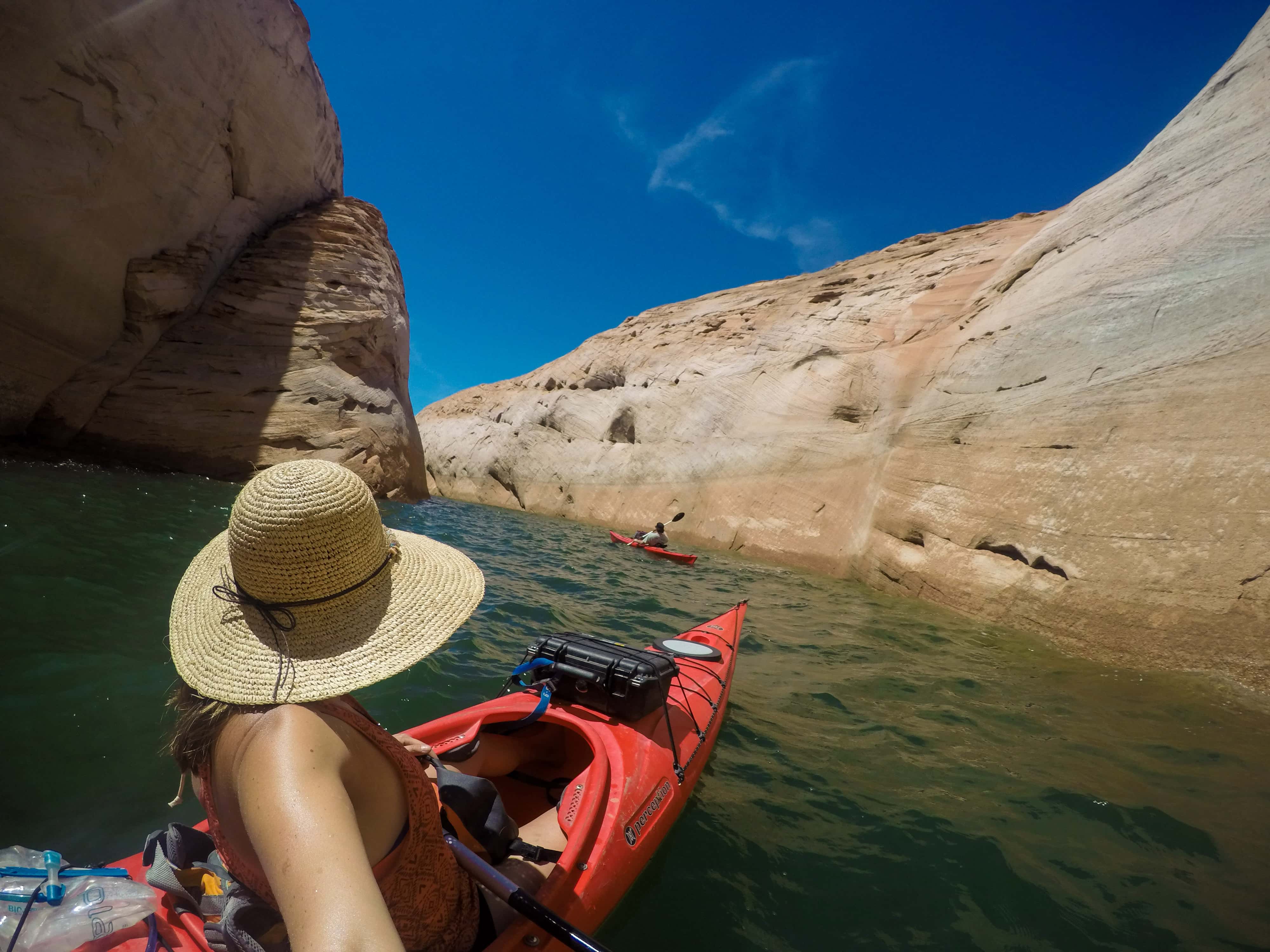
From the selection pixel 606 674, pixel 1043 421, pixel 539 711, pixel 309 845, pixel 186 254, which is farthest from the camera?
pixel 186 254

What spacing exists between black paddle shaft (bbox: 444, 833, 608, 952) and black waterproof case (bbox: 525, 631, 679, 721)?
48.7 inches

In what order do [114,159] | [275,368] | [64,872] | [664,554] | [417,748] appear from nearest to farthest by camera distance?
[64,872] < [417,748] < [114,159] < [664,554] < [275,368]

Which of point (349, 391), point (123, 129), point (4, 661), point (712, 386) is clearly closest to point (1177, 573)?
point (4, 661)

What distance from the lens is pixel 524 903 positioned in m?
1.54

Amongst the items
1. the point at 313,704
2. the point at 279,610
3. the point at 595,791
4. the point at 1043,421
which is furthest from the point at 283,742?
the point at 1043,421

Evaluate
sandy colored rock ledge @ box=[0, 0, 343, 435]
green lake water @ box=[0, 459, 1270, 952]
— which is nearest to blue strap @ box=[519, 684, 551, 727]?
green lake water @ box=[0, 459, 1270, 952]

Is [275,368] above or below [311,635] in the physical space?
above

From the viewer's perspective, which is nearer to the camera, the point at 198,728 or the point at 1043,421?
the point at 198,728

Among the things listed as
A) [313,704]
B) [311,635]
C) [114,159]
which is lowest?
[313,704]

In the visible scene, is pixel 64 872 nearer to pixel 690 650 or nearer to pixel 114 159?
pixel 690 650

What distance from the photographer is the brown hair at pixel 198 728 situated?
3.50 ft

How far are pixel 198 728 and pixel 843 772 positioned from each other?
3176 mm

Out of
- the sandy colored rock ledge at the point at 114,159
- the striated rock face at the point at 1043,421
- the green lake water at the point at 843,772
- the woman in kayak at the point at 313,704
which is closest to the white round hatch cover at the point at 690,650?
the green lake water at the point at 843,772

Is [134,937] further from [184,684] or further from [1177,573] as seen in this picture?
[1177,573]
